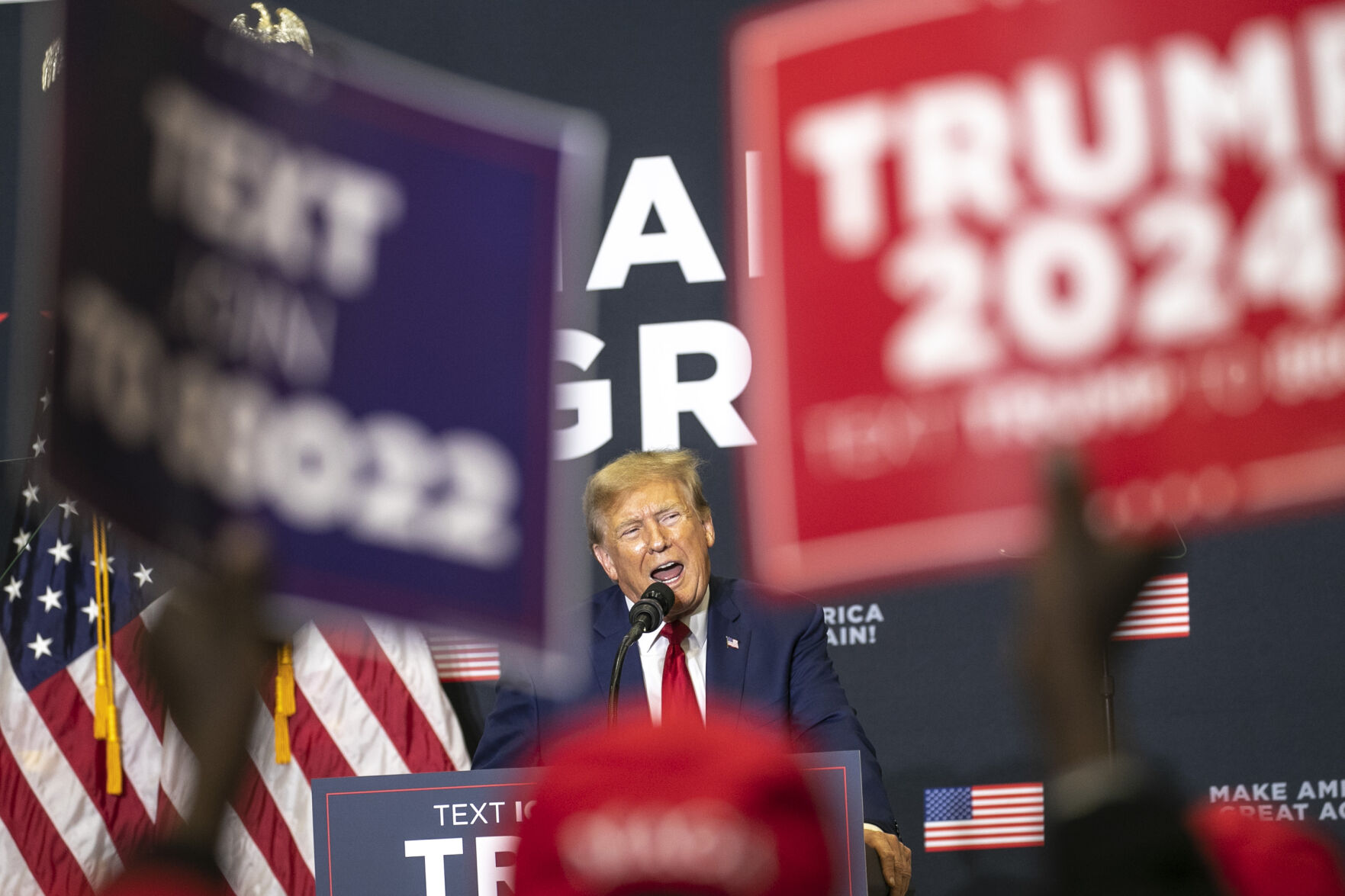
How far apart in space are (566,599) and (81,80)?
288mm

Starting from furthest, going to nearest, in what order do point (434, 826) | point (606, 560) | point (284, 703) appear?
point (284, 703)
point (606, 560)
point (434, 826)

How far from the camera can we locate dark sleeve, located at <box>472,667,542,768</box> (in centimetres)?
224

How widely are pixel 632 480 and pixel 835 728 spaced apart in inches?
23.6

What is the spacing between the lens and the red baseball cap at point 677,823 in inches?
19.6

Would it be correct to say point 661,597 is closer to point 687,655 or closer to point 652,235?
point 687,655

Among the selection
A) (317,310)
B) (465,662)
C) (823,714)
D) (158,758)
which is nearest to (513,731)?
(823,714)

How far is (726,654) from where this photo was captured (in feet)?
7.98

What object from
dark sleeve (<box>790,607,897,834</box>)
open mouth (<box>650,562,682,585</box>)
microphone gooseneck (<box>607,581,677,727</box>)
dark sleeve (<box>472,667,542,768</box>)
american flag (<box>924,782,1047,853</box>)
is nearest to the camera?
microphone gooseneck (<box>607,581,677,727</box>)

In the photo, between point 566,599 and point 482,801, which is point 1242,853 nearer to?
point 566,599

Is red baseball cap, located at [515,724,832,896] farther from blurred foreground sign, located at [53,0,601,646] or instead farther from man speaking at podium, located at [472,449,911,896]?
man speaking at podium, located at [472,449,911,896]

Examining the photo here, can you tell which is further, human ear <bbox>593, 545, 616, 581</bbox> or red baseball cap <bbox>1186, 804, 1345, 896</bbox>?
human ear <bbox>593, 545, 616, 581</bbox>

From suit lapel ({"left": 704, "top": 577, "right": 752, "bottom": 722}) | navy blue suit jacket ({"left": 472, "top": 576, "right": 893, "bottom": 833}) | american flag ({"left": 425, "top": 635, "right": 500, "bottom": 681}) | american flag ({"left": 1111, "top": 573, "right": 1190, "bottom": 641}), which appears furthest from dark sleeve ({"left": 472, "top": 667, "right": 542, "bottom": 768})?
american flag ({"left": 1111, "top": 573, "right": 1190, "bottom": 641})

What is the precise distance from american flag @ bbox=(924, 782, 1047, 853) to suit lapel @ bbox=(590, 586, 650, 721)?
134 cm

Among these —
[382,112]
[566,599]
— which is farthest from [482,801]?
[382,112]
